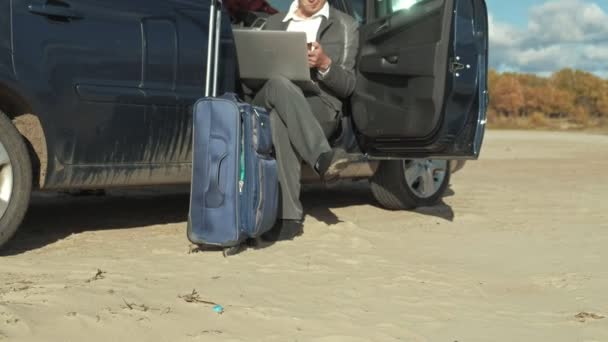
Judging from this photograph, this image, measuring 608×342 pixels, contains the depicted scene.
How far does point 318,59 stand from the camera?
4559 millimetres

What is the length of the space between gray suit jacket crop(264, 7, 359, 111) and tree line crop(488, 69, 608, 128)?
101 feet

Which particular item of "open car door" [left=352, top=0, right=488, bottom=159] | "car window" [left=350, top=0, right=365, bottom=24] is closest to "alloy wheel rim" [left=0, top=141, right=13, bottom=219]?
"open car door" [left=352, top=0, right=488, bottom=159]

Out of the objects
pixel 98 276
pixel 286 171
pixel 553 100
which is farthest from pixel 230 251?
pixel 553 100

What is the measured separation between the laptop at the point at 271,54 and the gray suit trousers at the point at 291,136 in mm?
158

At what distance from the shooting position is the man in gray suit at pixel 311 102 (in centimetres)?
422

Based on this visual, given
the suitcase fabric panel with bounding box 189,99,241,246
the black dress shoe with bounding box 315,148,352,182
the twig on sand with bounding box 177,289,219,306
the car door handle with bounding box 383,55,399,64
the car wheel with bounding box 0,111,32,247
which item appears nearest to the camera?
the twig on sand with bounding box 177,289,219,306

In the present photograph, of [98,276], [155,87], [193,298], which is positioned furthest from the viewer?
[155,87]

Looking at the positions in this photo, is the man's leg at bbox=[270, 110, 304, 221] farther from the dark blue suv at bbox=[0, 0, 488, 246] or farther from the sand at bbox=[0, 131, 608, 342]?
the dark blue suv at bbox=[0, 0, 488, 246]

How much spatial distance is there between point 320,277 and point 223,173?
2.34 ft

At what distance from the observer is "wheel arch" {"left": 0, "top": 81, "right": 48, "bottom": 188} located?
139 inches

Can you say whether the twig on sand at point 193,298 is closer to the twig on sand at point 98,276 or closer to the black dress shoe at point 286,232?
the twig on sand at point 98,276

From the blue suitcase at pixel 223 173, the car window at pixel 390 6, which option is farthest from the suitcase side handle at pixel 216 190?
the car window at pixel 390 6

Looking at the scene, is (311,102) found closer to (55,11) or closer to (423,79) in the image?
(423,79)

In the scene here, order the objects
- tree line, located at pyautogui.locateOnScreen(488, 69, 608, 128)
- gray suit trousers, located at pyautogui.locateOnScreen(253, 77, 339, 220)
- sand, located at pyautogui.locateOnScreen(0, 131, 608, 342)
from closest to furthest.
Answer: sand, located at pyautogui.locateOnScreen(0, 131, 608, 342), gray suit trousers, located at pyautogui.locateOnScreen(253, 77, 339, 220), tree line, located at pyautogui.locateOnScreen(488, 69, 608, 128)
